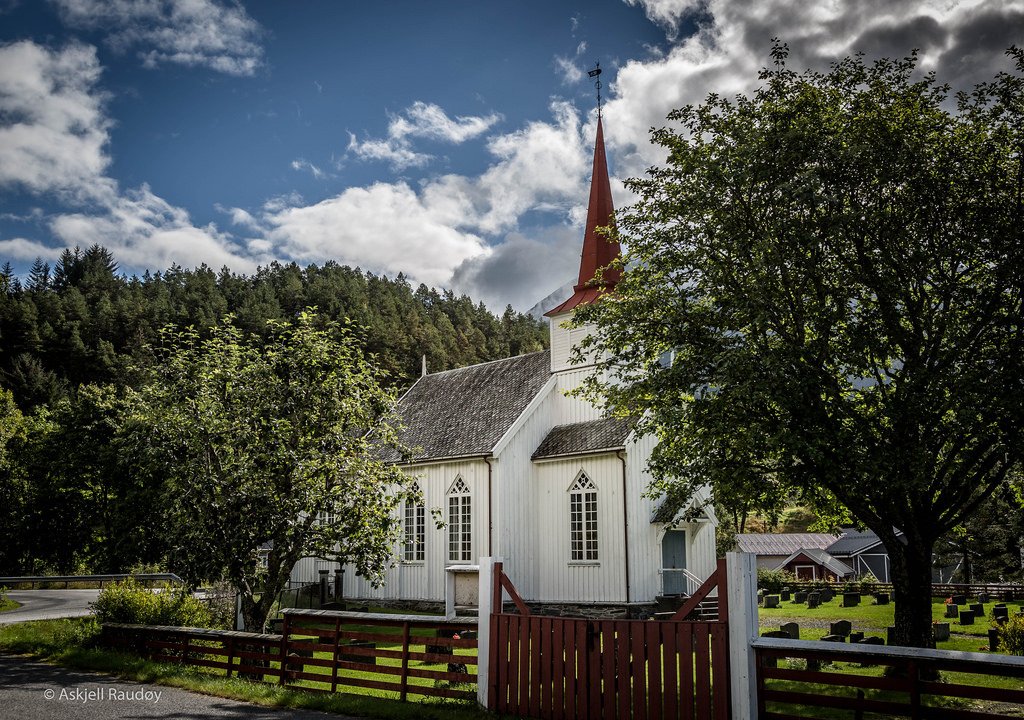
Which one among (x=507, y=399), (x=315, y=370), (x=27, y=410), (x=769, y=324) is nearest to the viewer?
(x=769, y=324)

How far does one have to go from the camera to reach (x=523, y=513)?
2617 centimetres

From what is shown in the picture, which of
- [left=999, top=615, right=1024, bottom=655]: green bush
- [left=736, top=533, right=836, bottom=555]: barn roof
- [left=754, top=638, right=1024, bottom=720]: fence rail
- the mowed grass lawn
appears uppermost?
[left=754, top=638, right=1024, bottom=720]: fence rail

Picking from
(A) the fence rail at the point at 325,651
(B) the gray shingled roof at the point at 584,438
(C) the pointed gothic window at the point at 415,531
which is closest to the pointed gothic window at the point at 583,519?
(B) the gray shingled roof at the point at 584,438

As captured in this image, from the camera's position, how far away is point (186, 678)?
13.3 m

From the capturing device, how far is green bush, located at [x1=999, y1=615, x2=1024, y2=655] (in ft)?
52.7

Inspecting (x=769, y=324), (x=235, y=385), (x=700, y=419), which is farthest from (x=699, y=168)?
(x=235, y=385)

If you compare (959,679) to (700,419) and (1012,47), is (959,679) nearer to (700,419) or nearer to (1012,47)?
(700,419)

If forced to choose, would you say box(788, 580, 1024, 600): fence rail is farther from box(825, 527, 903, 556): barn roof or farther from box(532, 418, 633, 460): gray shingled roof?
box(825, 527, 903, 556): barn roof

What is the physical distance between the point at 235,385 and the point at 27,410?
5577 centimetres

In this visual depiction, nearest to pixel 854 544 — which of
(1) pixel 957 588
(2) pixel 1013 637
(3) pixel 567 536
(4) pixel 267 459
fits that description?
(1) pixel 957 588

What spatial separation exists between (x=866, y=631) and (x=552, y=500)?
9.90m

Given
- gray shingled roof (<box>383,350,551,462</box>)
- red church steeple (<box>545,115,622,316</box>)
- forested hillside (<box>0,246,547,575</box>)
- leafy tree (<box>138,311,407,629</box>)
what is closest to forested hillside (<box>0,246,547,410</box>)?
forested hillside (<box>0,246,547,575</box>)

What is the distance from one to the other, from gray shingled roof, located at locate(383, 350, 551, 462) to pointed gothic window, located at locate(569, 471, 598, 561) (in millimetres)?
3078

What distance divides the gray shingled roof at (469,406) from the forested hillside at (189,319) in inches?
1012
